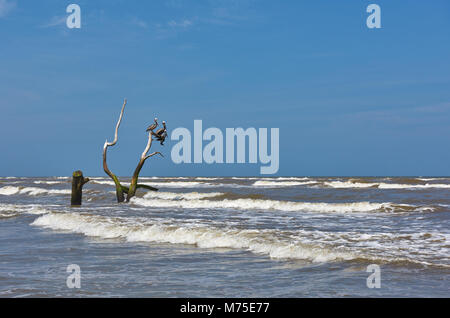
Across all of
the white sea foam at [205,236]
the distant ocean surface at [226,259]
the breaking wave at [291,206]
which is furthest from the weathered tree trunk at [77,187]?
the distant ocean surface at [226,259]

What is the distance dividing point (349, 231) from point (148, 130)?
15.0m

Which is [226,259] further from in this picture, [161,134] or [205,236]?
[161,134]

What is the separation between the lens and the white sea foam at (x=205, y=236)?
9219 mm

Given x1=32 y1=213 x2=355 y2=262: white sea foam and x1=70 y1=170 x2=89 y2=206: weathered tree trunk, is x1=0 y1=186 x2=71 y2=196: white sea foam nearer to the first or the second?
x1=70 y1=170 x2=89 y2=206: weathered tree trunk

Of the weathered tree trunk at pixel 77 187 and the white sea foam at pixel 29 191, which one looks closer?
the weathered tree trunk at pixel 77 187

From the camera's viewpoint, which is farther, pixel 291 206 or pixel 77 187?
pixel 77 187

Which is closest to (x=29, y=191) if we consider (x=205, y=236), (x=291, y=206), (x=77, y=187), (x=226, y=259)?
(x=77, y=187)

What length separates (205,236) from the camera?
38.0 ft

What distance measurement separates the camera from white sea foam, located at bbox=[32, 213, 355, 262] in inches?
363

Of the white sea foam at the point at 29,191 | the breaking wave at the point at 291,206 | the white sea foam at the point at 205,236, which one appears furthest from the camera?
the white sea foam at the point at 29,191

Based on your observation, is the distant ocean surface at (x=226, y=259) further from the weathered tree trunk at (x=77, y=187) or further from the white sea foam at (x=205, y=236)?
the weathered tree trunk at (x=77, y=187)
